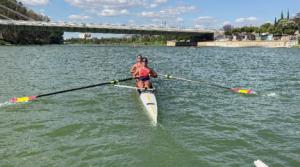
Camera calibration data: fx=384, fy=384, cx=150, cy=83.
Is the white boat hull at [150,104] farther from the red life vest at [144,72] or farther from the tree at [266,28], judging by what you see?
the tree at [266,28]

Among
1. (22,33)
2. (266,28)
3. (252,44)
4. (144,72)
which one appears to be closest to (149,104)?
(144,72)

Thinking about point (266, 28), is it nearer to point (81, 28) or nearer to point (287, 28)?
point (287, 28)

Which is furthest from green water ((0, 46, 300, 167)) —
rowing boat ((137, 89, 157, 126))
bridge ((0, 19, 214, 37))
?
bridge ((0, 19, 214, 37))

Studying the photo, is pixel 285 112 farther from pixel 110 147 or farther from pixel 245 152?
pixel 110 147

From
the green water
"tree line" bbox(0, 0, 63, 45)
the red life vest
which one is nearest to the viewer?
the green water

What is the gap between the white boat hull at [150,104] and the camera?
15.5m

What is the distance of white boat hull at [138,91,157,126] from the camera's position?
1548cm

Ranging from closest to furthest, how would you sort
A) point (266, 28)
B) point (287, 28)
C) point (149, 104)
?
point (149, 104) → point (287, 28) → point (266, 28)

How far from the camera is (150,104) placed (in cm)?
1655

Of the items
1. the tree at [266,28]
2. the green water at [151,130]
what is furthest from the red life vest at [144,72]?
the tree at [266,28]

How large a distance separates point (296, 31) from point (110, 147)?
473ft

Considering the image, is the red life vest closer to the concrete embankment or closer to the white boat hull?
the white boat hull

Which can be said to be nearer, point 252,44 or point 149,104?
point 149,104

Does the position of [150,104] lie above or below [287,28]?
below
